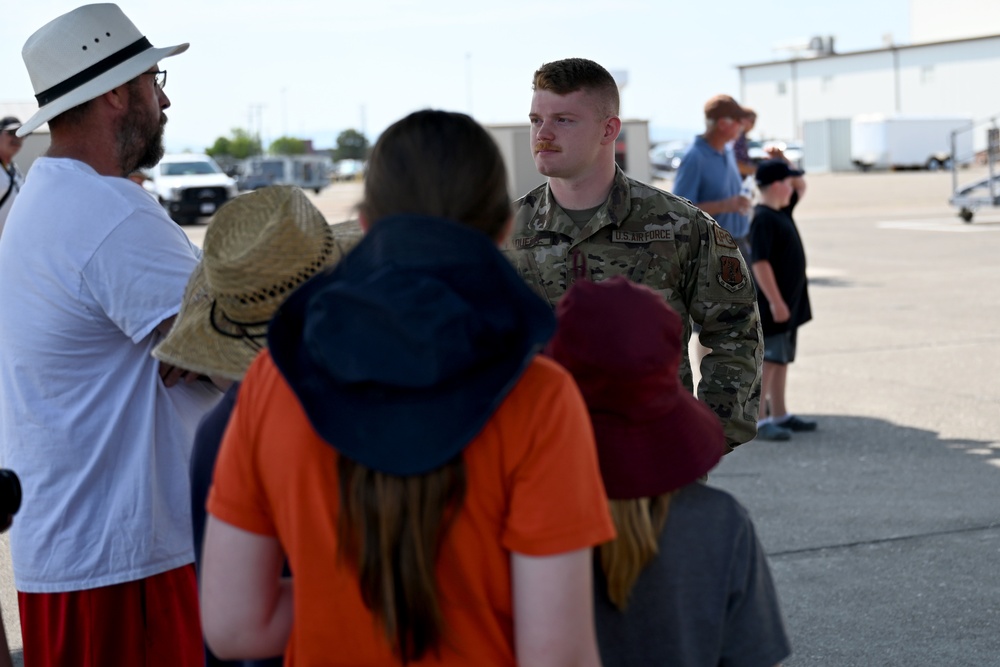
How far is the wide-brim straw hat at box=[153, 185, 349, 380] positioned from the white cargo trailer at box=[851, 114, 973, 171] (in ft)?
178

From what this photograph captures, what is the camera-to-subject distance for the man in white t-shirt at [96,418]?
2.55 m

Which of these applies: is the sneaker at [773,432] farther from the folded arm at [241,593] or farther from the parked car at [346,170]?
the parked car at [346,170]

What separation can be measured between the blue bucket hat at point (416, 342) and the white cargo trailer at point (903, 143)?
5466 centimetres

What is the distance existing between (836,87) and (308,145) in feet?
145

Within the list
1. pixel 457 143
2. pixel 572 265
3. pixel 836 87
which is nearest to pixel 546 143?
pixel 572 265

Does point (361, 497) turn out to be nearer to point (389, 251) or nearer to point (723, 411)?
point (389, 251)

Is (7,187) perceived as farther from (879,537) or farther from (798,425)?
(879,537)

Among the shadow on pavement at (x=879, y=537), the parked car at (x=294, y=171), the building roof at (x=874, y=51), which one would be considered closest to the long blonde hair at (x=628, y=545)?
the shadow on pavement at (x=879, y=537)

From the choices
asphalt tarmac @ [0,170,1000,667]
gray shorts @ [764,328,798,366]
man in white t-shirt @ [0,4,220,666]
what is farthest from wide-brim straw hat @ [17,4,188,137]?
gray shorts @ [764,328,798,366]

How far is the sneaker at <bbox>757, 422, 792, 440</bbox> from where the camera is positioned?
7.24m

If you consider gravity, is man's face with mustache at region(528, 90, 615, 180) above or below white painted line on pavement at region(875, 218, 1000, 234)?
above

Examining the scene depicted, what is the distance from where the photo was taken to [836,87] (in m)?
75.5

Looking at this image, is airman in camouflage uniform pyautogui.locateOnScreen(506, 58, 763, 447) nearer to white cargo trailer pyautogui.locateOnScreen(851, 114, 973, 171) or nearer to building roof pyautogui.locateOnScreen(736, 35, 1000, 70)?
white cargo trailer pyautogui.locateOnScreen(851, 114, 973, 171)

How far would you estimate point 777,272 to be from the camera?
279 inches
